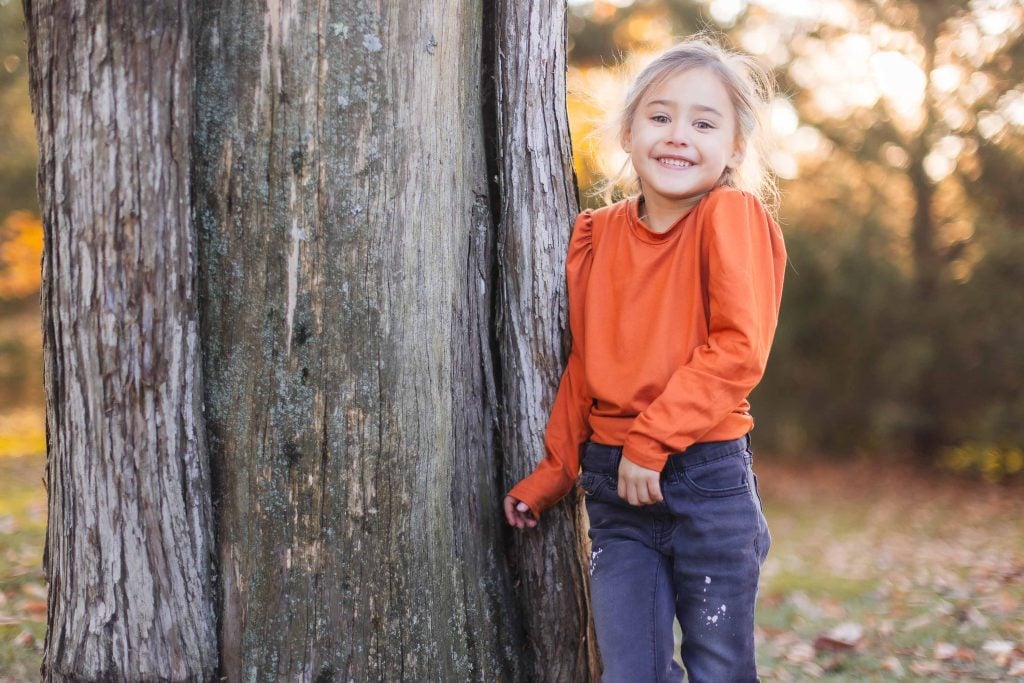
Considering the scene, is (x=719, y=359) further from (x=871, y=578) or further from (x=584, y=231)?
(x=871, y=578)

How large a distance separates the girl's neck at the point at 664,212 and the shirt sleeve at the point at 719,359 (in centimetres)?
18

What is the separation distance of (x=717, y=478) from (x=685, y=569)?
0.82ft

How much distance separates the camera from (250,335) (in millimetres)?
2383

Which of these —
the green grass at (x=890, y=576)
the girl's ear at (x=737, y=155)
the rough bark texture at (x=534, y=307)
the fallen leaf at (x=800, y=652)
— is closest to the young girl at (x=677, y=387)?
the girl's ear at (x=737, y=155)

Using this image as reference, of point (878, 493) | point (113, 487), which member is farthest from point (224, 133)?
point (878, 493)

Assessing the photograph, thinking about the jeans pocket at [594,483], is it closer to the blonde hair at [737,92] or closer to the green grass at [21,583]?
the blonde hair at [737,92]

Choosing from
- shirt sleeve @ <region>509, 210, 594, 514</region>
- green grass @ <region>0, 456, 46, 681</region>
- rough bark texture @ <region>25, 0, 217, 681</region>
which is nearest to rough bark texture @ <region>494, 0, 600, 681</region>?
shirt sleeve @ <region>509, 210, 594, 514</region>

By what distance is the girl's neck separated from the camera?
105 inches

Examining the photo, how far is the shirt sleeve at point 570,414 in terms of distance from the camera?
108 inches

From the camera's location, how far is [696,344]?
251cm

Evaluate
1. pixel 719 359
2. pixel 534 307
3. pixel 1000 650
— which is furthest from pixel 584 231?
pixel 1000 650

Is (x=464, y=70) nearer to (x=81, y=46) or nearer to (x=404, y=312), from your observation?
(x=404, y=312)

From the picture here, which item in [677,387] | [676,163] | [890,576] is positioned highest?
[676,163]

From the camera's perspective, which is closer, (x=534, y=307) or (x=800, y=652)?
(x=534, y=307)
